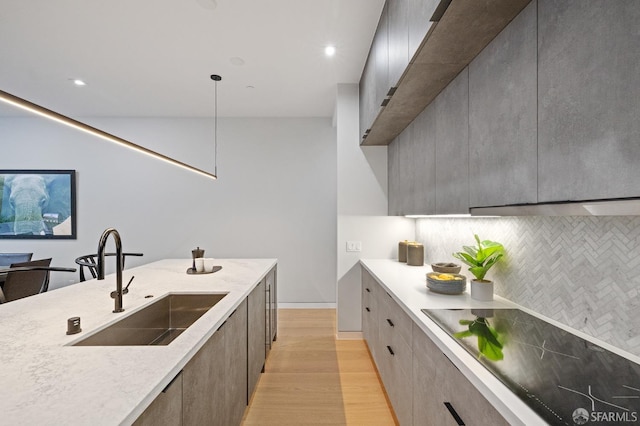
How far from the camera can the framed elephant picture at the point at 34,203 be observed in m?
4.35

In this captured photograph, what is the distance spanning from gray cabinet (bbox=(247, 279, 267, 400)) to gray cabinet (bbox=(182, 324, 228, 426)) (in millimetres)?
532

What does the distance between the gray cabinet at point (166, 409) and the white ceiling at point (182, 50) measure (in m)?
2.31

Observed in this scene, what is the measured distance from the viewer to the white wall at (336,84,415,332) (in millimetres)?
3209

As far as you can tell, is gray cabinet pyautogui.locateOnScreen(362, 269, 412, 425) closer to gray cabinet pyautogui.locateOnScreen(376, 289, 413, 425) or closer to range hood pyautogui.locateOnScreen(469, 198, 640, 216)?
gray cabinet pyautogui.locateOnScreen(376, 289, 413, 425)

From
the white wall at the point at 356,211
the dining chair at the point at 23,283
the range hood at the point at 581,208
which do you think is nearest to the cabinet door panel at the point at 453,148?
the range hood at the point at 581,208

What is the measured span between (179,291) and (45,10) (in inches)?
91.6

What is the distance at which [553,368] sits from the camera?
0.87 meters

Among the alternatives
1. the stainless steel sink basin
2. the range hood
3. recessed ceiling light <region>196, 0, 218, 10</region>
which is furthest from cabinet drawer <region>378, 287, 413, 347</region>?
recessed ceiling light <region>196, 0, 218, 10</region>

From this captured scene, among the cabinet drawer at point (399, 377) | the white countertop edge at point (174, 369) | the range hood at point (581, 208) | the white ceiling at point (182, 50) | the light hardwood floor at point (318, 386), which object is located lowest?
the light hardwood floor at point (318, 386)

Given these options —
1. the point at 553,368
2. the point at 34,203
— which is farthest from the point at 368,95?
the point at 34,203

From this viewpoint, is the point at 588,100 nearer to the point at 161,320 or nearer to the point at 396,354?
the point at 396,354

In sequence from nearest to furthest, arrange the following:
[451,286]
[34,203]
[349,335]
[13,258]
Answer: [451,286] < [349,335] < [13,258] < [34,203]

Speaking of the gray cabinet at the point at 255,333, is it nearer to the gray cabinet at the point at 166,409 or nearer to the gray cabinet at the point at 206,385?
the gray cabinet at the point at 206,385

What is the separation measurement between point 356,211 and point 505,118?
212 centimetres
